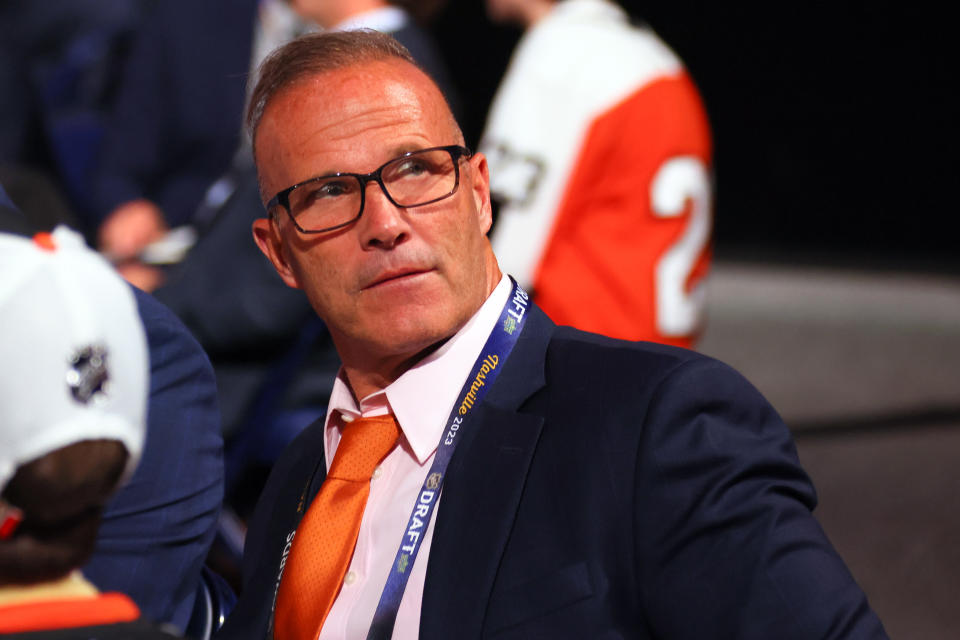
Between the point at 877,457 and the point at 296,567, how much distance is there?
14.7 ft

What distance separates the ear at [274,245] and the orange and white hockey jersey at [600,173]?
4.34ft

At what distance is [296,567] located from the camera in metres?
1.55

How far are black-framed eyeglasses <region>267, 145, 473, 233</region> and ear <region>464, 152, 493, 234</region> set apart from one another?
4.0 inches

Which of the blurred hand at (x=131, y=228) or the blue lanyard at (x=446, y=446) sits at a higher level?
the blue lanyard at (x=446, y=446)

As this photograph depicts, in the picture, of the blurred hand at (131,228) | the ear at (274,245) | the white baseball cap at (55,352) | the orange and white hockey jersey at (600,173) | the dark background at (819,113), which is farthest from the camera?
the dark background at (819,113)

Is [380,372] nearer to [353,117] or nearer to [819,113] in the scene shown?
[353,117]

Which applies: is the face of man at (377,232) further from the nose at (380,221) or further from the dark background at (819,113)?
the dark background at (819,113)

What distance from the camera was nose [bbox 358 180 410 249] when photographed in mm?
1530

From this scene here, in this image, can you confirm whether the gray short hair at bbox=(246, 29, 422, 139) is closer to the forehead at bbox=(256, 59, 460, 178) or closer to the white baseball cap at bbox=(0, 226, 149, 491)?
the forehead at bbox=(256, 59, 460, 178)

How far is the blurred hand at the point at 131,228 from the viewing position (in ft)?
13.8

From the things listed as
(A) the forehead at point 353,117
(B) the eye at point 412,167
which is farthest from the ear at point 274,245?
(B) the eye at point 412,167

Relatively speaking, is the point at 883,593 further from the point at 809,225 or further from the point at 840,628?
the point at 809,225

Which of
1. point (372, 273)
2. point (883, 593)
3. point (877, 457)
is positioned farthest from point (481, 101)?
point (372, 273)

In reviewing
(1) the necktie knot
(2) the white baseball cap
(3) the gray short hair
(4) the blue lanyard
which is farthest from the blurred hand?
(2) the white baseball cap
